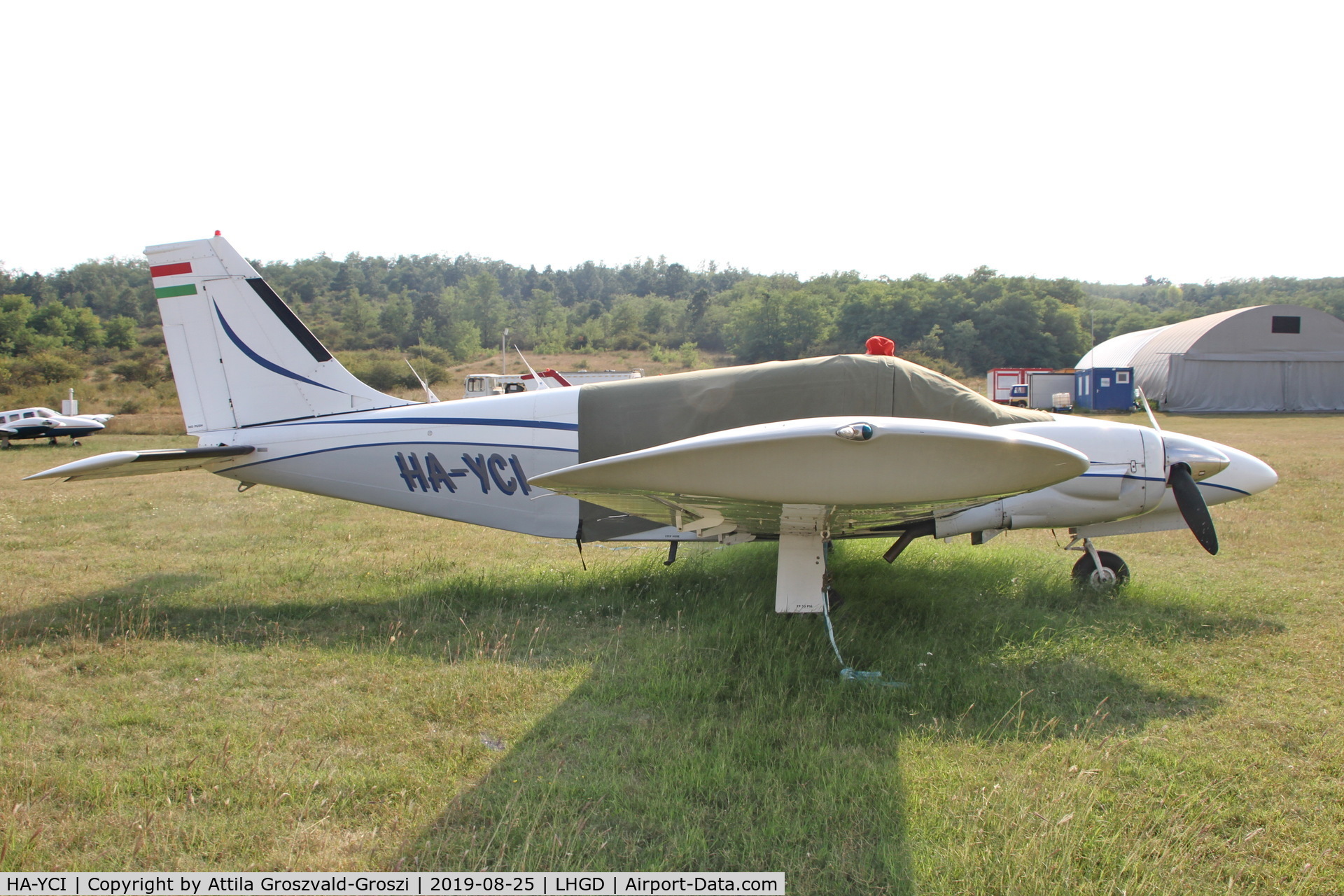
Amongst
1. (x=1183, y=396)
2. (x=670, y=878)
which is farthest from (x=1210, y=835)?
(x=1183, y=396)

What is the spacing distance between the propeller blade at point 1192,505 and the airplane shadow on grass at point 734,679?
0.65 meters

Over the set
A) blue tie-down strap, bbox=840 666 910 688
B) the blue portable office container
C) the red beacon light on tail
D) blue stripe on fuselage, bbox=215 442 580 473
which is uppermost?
the red beacon light on tail

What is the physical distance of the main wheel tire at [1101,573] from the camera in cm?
603

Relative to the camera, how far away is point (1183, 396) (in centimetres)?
3744

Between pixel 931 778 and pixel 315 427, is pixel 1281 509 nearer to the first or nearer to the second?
pixel 931 778

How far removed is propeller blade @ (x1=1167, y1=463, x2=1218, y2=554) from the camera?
5.13 m

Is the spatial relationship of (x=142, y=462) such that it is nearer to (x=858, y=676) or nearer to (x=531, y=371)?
(x=858, y=676)

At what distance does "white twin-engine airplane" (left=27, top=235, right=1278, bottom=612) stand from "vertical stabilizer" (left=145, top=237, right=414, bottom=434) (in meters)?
0.02

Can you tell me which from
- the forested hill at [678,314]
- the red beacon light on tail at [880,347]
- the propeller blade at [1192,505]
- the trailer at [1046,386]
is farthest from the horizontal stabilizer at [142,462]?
the trailer at [1046,386]

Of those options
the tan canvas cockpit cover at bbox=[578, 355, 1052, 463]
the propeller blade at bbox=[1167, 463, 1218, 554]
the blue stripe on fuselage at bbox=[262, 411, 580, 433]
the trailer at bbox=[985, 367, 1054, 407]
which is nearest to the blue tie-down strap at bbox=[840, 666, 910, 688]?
the tan canvas cockpit cover at bbox=[578, 355, 1052, 463]

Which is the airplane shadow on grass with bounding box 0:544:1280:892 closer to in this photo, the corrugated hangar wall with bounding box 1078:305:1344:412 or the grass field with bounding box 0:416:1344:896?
the grass field with bounding box 0:416:1344:896

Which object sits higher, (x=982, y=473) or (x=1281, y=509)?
(x=982, y=473)

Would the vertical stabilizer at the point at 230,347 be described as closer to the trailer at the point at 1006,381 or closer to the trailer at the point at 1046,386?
the trailer at the point at 1006,381

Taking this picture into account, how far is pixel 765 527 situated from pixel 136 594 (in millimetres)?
5463
